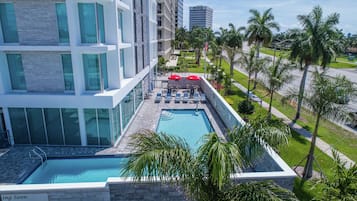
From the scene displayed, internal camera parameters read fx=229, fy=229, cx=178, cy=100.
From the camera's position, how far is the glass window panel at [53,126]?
13.5m

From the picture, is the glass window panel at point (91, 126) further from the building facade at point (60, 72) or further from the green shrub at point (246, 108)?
the green shrub at point (246, 108)

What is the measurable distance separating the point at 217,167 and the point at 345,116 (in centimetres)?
734

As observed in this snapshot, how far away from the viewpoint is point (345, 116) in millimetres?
9289

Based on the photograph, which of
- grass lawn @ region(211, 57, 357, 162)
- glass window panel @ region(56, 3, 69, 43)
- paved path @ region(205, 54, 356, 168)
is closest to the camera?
glass window panel @ region(56, 3, 69, 43)

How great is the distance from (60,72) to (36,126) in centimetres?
369

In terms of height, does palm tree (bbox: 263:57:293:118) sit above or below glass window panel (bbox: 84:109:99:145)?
above

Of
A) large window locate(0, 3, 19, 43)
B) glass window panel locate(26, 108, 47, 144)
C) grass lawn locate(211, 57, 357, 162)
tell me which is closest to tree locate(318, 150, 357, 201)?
grass lawn locate(211, 57, 357, 162)

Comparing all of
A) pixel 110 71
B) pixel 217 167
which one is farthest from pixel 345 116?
pixel 110 71

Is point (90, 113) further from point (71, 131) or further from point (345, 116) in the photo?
point (345, 116)

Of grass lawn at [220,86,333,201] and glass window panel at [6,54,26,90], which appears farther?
glass window panel at [6,54,26,90]

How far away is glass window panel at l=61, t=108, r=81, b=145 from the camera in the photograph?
13.5m

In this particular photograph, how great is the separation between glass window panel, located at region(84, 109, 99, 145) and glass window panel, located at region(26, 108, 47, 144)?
2.65m

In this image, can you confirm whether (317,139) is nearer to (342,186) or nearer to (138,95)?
(342,186)

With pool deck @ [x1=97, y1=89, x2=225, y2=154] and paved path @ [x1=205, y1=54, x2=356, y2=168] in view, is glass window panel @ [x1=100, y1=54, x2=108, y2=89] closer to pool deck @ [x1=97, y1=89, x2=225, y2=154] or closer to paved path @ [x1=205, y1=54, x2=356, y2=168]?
pool deck @ [x1=97, y1=89, x2=225, y2=154]
